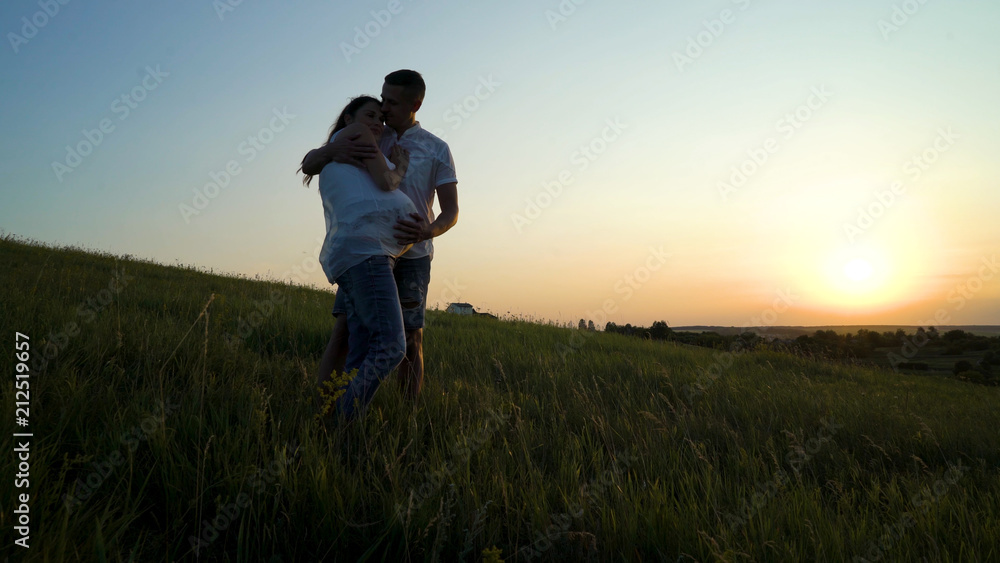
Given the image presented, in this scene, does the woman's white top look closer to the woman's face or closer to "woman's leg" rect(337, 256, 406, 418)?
"woman's leg" rect(337, 256, 406, 418)

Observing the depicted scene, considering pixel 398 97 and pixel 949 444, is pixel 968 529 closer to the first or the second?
pixel 949 444

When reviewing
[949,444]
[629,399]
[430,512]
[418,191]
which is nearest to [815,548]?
[430,512]

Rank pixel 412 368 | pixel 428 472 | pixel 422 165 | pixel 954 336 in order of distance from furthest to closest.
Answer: pixel 954 336, pixel 412 368, pixel 422 165, pixel 428 472

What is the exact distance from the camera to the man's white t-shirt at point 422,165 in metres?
3.11

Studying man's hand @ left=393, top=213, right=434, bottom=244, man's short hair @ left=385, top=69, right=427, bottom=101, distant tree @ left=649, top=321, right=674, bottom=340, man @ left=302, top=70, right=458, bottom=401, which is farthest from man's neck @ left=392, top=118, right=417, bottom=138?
distant tree @ left=649, top=321, right=674, bottom=340

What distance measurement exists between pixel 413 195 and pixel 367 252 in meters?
0.76

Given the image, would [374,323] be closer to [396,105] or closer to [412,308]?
[412,308]

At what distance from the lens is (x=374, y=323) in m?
2.52

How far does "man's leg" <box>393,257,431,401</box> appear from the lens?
10.1 ft

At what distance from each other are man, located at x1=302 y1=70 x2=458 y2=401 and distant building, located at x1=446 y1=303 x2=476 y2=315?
8.30 metres

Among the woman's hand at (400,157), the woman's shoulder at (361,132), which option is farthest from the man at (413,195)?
the woman's shoulder at (361,132)

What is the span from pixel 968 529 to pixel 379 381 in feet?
9.04

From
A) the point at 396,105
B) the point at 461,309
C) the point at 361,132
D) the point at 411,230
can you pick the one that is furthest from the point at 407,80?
the point at 461,309

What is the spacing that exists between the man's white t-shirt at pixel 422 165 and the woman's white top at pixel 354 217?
1.60 feet
